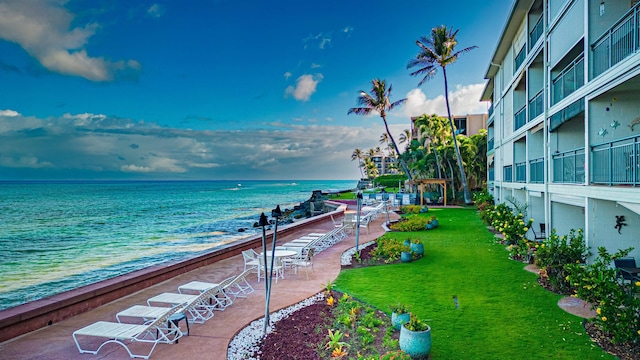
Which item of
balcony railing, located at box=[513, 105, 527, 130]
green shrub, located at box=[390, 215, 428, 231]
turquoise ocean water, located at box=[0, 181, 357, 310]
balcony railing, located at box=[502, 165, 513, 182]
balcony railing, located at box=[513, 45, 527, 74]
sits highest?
balcony railing, located at box=[513, 45, 527, 74]

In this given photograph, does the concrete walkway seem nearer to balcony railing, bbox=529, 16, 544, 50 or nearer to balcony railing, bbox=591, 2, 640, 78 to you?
balcony railing, bbox=591, 2, 640, 78

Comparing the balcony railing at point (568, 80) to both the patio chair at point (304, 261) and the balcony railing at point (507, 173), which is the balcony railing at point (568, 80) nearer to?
the balcony railing at point (507, 173)

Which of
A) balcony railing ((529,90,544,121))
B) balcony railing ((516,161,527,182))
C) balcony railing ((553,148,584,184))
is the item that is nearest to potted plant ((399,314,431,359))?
balcony railing ((553,148,584,184))

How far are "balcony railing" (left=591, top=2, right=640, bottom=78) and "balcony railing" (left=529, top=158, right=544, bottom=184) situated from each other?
208 inches

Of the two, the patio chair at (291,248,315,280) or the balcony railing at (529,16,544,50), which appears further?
the balcony railing at (529,16,544,50)

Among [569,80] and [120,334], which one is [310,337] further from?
[569,80]

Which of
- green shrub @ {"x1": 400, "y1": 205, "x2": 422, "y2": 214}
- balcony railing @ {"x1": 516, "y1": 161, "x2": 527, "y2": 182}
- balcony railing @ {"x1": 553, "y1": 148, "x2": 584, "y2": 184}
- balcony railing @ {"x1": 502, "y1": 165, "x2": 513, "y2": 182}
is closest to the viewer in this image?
balcony railing @ {"x1": 553, "y1": 148, "x2": 584, "y2": 184}

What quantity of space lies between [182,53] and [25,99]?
32.3 metres

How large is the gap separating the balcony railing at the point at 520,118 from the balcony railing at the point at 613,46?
7709 millimetres

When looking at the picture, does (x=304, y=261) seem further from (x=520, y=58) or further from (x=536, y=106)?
(x=520, y=58)

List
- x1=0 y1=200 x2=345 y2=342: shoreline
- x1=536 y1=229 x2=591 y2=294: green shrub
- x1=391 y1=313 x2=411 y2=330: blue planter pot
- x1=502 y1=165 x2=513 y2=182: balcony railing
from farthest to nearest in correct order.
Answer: x1=502 y1=165 x2=513 y2=182: balcony railing, x1=536 y1=229 x2=591 y2=294: green shrub, x1=0 y1=200 x2=345 y2=342: shoreline, x1=391 y1=313 x2=411 y2=330: blue planter pot

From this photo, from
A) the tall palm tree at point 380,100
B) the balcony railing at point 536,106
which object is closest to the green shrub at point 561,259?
the balcony railing at point 536,106

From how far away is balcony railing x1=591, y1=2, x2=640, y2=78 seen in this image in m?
8.03

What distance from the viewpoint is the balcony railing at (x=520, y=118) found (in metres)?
16.7
